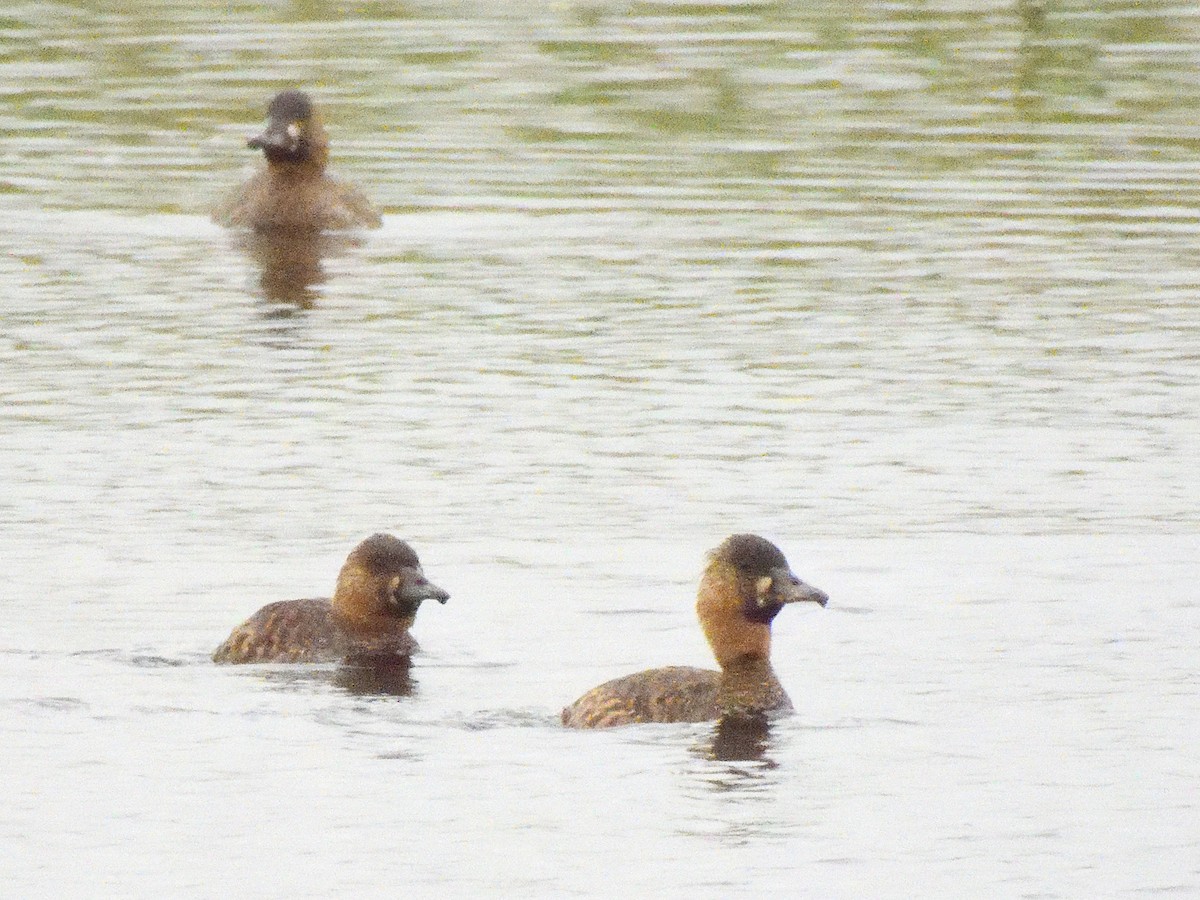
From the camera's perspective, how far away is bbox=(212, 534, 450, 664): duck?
1288 centimetres

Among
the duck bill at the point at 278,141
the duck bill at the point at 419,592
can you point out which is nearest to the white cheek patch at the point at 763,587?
the duck bill at the point at 419,592

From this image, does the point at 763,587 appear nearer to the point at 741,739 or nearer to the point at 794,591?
the point at 794,591

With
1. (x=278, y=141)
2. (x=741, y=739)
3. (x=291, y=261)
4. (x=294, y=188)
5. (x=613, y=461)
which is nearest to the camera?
(x=741, y=739)

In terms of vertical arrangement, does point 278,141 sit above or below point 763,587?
above

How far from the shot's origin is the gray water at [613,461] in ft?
35.5

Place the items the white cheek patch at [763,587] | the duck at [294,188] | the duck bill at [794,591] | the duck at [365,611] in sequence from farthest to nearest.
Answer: the duck at [294,188] < the duck at [365,611] < the white cheek patch at [763,587] < the duck bill at [794,591]

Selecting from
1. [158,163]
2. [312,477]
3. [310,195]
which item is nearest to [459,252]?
[310,195]

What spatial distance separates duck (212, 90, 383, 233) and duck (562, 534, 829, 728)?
12.7 m

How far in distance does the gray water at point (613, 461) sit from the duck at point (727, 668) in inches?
4.9

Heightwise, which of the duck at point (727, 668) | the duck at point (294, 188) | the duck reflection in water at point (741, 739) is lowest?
the duck reflection in water at point (741, 739)

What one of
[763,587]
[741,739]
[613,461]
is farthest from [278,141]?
[741,739]

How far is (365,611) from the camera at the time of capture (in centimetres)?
1305

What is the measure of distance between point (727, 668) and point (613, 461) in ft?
14.0

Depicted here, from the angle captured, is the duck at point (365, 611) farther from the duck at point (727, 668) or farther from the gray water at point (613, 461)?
the duck at point (727, 668)
